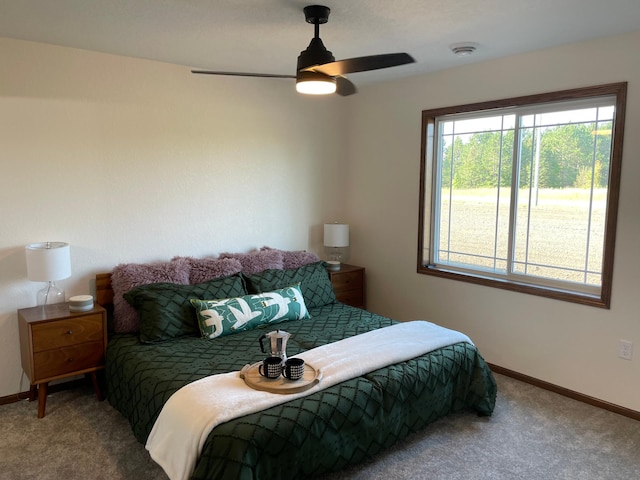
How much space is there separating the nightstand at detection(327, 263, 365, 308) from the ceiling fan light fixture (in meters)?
2.15

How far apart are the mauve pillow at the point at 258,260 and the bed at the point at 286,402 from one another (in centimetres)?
13

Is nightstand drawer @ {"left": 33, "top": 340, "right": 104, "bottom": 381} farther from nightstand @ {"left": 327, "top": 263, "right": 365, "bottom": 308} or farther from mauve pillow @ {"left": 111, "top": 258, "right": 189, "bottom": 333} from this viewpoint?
nightstand @ {"left": 327, "top": 263, "right": 365, "bottom": 308}

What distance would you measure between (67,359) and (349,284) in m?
2.43

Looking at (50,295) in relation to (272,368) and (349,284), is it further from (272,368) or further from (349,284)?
(349,284)

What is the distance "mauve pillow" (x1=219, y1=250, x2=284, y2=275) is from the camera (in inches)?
155

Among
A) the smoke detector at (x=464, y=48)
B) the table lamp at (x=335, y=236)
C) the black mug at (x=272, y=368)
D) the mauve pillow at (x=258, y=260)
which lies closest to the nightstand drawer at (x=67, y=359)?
the mauve pillow at (x=258, y=260)

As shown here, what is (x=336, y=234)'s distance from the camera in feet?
15.0

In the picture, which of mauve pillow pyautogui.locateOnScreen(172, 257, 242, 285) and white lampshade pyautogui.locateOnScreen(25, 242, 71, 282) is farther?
mauve pillow pyautogui.locateOnScreen(172, 257, 242, 285)

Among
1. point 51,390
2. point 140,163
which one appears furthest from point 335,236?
point 51,390

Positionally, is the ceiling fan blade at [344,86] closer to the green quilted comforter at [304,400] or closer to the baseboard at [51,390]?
the green quilted comforter at [304,400]

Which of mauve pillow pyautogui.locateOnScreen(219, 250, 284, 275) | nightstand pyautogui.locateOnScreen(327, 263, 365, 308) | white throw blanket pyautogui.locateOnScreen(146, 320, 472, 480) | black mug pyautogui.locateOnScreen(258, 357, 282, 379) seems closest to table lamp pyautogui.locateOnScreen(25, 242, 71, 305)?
mauve pillow pyautogui.locateOnScreen(219, 250, 284, 275)

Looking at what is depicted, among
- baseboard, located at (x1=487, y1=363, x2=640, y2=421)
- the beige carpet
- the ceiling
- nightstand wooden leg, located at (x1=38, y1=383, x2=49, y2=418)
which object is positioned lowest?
the beige carpet

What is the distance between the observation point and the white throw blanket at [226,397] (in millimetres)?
2086

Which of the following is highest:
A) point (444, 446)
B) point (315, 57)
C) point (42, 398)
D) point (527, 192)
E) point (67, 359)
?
point (315, 57)
